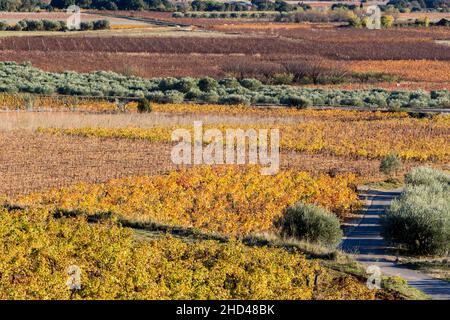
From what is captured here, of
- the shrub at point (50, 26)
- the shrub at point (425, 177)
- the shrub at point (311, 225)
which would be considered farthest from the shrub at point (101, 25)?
the shrub at point (311, 225)

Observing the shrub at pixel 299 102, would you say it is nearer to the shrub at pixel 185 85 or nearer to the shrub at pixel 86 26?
the shrub at pixel 185 85

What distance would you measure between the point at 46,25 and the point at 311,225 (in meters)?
92.3

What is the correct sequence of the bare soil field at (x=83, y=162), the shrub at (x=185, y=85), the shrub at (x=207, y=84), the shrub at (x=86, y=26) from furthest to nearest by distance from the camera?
the shrub at (x=86, y=26), the shrub at (x=207, y=84), the shrub at (x=185, y=85), the bare soil field at (x=83, y=162)

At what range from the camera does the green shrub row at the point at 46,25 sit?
105 m

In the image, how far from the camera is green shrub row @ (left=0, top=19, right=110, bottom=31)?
105062mm

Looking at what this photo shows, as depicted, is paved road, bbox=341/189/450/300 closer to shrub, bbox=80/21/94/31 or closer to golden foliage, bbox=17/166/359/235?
golden foliage, bbox=17/166/359/235

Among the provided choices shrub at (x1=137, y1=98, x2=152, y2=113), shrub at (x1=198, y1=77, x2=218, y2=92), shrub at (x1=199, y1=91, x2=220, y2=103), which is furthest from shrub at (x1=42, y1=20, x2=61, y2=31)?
shrub at (x1=137, y1=98, x2=152, y2=113)

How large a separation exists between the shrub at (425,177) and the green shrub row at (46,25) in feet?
279

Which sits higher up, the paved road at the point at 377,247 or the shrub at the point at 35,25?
the paved road at the point at 377,247

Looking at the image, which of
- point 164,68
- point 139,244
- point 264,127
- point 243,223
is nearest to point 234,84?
point 164,68

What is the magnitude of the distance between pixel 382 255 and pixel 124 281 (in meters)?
7.80

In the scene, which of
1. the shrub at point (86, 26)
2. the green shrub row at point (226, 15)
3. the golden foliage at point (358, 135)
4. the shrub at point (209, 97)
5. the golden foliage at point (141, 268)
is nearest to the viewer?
the golden foliage at point (141, 268)

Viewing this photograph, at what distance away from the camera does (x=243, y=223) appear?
2120cm

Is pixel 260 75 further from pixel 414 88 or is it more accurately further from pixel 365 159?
pixel 365 159
